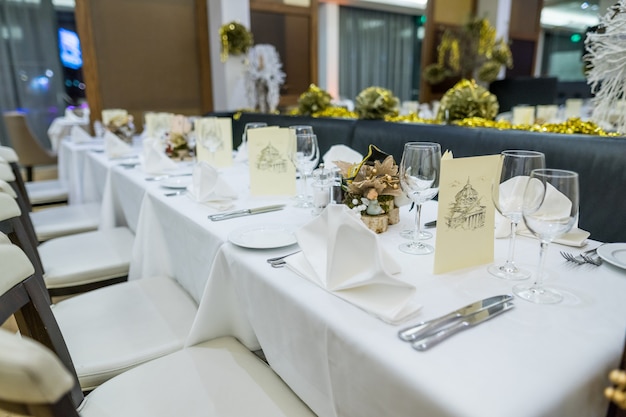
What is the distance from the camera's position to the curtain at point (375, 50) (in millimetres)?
8664

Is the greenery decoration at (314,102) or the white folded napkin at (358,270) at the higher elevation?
the greenery decoration at (314,102)

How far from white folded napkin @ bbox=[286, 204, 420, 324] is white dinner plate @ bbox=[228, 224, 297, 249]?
0.12m

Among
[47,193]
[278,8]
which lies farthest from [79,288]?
[278,8]

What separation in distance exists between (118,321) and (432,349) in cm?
94

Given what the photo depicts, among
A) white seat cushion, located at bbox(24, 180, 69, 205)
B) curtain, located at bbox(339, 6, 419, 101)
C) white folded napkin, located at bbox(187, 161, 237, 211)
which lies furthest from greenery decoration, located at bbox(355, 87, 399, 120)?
curtain, located at bbox(339, 6, 419, 101)

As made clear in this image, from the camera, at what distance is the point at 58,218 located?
2.19 meters

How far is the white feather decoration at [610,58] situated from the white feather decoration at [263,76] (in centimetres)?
298

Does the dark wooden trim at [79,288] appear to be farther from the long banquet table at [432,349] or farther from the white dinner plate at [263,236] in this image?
the white dinner plate at [263,236]

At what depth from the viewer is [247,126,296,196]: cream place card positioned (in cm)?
138

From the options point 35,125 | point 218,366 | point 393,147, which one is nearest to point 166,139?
point 393,147

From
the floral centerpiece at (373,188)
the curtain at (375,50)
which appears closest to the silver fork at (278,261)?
the floral centerpiece at (373,188)

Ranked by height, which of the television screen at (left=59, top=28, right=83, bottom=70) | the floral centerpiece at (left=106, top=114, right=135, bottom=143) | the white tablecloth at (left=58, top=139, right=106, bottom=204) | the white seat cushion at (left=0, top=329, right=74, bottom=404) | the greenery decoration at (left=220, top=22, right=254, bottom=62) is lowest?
the white tablecloth at (left=58, top=139, right=106, bottom=204)

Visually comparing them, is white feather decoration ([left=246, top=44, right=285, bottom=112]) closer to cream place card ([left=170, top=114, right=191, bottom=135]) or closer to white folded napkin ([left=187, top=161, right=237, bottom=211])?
cream place card ([left=170, top=114, right=191, bottom=135])

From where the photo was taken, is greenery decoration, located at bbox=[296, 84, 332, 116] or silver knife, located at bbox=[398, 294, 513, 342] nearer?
silver knife, located at bbox=[398, 294, 513, 342]
